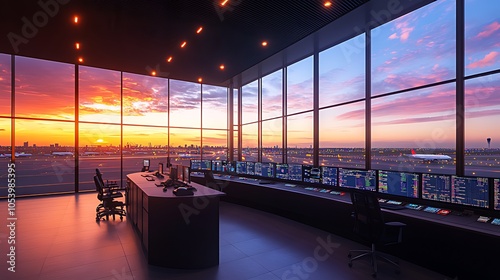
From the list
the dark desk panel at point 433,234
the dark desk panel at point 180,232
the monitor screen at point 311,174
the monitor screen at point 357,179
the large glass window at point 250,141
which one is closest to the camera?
the dark desk panel at point 433,234

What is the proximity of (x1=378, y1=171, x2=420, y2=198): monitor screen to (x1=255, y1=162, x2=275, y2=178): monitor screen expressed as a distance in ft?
8.90

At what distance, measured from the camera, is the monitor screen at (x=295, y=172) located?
5203 mm

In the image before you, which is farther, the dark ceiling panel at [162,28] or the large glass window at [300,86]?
the large glass window at [300,86]

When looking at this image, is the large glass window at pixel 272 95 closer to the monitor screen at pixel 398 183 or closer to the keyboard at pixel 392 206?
the monitor screen at pixel 398 183

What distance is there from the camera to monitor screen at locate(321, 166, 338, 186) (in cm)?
434

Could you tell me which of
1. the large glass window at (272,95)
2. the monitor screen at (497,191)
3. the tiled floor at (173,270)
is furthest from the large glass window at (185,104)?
the monitor screen at (497,191)

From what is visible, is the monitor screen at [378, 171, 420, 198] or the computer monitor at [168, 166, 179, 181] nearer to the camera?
the monitor screen at [378, 171, 420, 198]

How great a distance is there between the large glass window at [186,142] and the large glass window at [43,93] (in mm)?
3370

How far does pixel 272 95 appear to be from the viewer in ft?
26.8

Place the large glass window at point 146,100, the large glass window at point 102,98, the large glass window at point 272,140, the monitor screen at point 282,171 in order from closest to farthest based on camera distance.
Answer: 1. the monitor screen at point 282,171
2. the large glass window at point 272,140
3. the large glass window at point 102,98
4. the large glass window at point 146,100

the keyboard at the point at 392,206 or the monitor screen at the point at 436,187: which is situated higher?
the monitor screen at the point at 436,187

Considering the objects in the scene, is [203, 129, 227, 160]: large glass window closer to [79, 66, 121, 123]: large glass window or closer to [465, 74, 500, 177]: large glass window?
[79, 66, 121, 123]: large glass window

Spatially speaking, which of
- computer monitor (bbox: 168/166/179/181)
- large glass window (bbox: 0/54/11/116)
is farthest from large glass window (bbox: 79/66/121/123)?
computer monitor (bbox: 168/166/179/181)

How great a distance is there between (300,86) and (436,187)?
461cm
